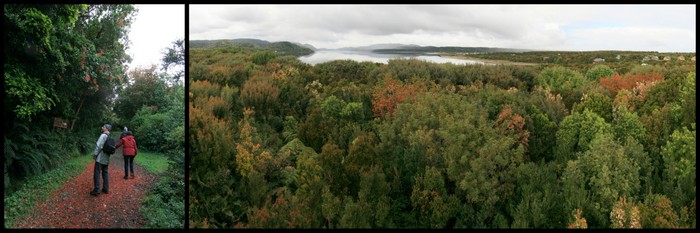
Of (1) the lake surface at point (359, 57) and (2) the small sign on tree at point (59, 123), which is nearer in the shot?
(2) the small sign on tree at point (59, 123)

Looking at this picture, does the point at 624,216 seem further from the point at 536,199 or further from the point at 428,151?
the point at 428,151

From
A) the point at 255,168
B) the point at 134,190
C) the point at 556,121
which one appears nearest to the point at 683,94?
the point at 556,121

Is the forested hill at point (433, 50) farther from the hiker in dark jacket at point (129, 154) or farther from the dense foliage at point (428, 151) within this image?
the hiker in dark jacket at point (129, 154)

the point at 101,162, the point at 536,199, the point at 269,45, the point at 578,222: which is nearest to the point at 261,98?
the point at 269,45

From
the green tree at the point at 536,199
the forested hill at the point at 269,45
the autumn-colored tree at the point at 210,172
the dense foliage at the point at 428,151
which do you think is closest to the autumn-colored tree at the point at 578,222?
the dense foliage at the point at 428,151

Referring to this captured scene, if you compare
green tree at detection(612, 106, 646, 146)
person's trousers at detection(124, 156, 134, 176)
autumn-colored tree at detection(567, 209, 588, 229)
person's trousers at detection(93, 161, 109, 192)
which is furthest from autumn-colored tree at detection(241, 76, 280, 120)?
green tree at detection(612, 106, 646, 146)

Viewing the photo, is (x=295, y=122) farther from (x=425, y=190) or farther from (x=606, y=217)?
(x=606, y=217)
